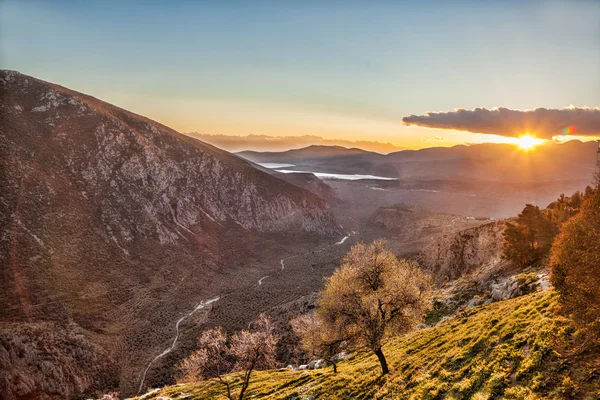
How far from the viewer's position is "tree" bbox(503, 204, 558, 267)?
53.4m

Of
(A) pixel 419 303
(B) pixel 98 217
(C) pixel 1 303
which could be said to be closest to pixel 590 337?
(A) pixel 419 303

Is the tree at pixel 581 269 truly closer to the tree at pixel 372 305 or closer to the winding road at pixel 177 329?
the tree at pixel 372 305

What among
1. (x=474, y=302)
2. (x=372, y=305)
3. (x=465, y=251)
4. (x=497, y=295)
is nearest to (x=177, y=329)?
(x=372, y=305)

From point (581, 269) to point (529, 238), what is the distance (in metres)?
42.2

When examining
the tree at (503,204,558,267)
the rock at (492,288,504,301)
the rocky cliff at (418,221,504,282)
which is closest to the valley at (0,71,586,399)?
the rocky cliff at (418,221,504,282)

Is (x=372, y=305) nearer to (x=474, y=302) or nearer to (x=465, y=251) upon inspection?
(x=474, y=302)

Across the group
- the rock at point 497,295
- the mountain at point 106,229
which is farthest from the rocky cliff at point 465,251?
the mountain at point 106,229

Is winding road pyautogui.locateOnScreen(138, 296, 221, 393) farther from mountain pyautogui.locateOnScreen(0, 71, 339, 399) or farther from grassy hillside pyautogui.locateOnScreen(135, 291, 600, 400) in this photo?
grassy hillside pyautogui.locateOnScreen(135, 291, 600, 400)

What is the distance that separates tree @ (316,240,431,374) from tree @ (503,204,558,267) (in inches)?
1339

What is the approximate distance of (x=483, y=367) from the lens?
20.9 meters

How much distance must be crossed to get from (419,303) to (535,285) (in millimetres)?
17314

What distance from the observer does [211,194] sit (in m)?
159

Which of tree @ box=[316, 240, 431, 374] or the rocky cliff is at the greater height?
tree @ box=[316, 240, 431, 374]

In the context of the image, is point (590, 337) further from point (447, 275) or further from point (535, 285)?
point (447, 275)
